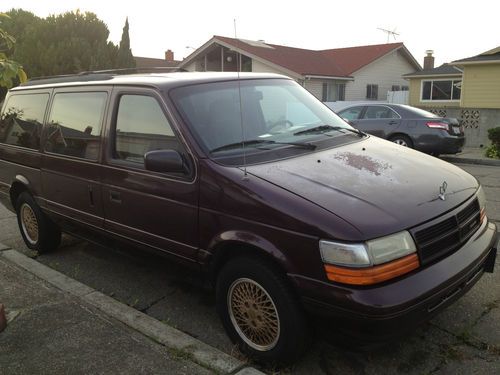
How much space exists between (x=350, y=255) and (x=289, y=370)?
98 cm

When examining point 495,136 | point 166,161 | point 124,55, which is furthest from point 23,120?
point 124,55

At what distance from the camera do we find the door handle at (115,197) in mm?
3951

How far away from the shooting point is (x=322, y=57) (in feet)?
106

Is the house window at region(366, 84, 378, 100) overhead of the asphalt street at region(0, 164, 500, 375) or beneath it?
overhead

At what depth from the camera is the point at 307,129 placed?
399 cm

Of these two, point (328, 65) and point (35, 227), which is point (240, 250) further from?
point (328, 65)

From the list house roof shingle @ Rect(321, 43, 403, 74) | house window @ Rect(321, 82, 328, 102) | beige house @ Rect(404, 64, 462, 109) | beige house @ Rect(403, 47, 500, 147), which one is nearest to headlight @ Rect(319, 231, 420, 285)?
beige house @ Rect(403, 47, 500, 147)

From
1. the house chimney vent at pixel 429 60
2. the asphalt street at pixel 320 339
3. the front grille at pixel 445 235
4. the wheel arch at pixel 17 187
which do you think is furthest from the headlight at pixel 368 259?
the house chimney vent at pixel 429 60

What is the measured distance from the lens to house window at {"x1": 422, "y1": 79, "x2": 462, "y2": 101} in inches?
1039

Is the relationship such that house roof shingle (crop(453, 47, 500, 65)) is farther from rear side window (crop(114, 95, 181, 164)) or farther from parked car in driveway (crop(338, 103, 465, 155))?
rear side window (crop(114, 95, 181, 164))

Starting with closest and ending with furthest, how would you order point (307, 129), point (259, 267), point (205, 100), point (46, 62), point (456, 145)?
point (259, 267) → point (205, 100) → point (307, 129) → point (456, 145) → point (46, 62)

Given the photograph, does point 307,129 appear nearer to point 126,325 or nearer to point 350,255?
point 350,255

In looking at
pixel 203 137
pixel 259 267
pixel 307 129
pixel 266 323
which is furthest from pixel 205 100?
pixel 266 323

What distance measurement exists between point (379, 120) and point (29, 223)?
9213 mm
